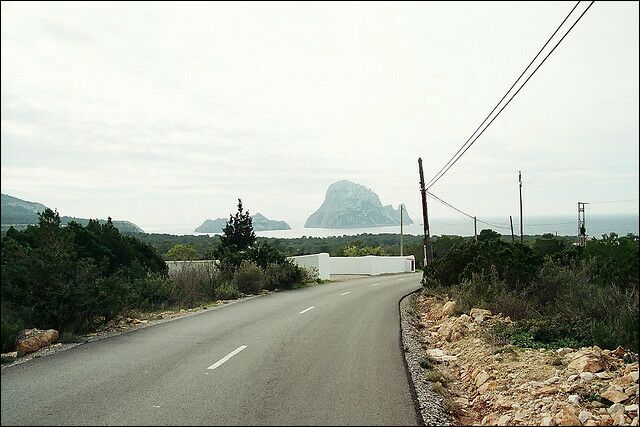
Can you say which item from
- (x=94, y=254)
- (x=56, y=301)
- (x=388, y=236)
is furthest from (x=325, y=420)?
(x=388, y=236)

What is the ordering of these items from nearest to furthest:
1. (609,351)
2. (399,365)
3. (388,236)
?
(609,351)
(399,365)
(388,236)

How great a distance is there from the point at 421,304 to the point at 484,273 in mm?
3963

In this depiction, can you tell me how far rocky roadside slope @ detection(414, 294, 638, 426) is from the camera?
7348 mm

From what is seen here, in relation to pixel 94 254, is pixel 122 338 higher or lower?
lower

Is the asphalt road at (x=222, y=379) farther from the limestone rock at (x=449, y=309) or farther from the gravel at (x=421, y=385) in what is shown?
the limestone rock at (x=449, y=309)

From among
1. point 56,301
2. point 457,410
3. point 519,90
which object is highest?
point 519,90

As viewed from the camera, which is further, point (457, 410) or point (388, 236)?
point (388, 236)

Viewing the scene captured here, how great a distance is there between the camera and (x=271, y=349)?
11945mm

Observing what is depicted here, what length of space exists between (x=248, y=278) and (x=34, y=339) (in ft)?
54.1

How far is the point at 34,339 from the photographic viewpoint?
41.0 feet

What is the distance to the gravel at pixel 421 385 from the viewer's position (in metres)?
7.66

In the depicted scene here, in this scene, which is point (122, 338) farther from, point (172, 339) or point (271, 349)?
point (271, 349)

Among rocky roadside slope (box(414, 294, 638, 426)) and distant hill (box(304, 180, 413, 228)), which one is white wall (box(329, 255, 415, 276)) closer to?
distant hill (box(304, 180, 413, 228))

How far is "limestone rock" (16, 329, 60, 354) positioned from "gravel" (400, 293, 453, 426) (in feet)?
25.3
